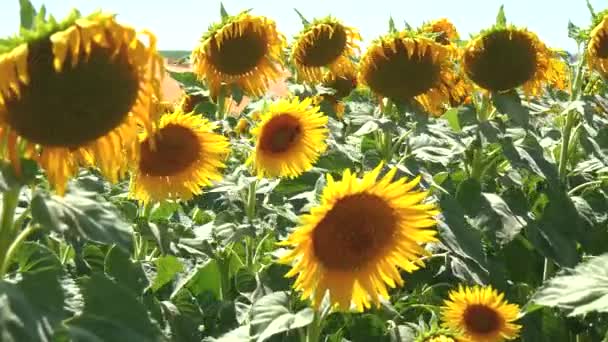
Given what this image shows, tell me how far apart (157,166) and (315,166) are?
692 mm

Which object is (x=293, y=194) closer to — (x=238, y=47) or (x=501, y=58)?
(x=238, y=47)

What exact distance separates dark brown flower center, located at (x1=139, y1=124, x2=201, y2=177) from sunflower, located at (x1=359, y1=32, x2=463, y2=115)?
0.80 m

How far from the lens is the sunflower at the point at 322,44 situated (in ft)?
13.3

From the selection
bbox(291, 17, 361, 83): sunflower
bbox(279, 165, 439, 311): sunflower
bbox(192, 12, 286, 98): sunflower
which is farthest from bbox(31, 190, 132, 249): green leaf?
bbox(291, 17, 361, 83): sunflower

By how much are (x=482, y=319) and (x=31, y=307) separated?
1718 mm

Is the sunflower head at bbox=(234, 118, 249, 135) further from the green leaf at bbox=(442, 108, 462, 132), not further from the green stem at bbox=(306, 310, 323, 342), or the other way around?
the green stem at bbox=(306, 310, 323, 342)

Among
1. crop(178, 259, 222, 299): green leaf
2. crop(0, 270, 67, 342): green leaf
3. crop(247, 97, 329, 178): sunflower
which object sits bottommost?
crop(0, 270, 67, 342): green leaf

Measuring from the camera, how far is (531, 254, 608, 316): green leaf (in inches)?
62.5

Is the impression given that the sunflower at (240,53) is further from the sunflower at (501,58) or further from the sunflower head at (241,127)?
the sunflower at (501,58)

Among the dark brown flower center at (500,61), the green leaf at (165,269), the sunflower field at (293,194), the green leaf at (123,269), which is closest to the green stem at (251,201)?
the sunflower field at (293,194)

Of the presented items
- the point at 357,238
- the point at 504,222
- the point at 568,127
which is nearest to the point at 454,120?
the point at 568,127

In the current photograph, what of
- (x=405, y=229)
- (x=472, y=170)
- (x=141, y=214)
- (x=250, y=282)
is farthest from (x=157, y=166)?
(x=472, y=170)

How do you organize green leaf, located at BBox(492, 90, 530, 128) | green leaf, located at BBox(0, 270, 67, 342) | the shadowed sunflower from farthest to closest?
1. green leaf, located at BBox(492, 90, 530, 128)
2. the shadowed sunflower
3. green leaf, located at BBox(0, 270, 67, 342)

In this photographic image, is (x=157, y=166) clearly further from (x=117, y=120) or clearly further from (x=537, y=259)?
(x=537, y=259)
